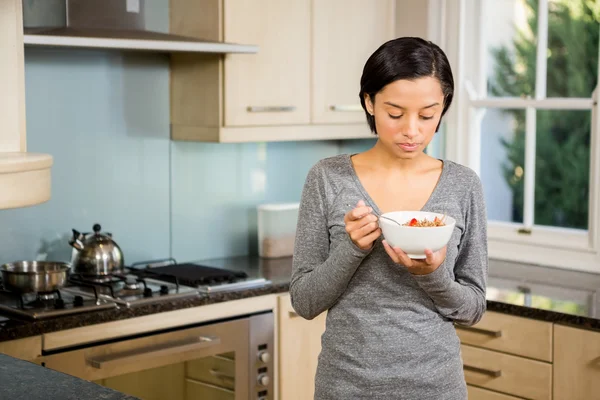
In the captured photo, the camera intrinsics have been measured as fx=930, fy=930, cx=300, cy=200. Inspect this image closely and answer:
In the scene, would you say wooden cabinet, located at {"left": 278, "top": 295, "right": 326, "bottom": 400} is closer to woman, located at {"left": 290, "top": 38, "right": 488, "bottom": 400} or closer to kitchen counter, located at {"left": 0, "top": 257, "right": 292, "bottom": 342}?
kitchen counter, located at {"left": 0, "top": 257, "right": 292, "bottom": 342}

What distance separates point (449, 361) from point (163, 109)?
1852 millimetres

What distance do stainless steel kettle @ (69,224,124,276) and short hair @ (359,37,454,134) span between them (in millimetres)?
1471

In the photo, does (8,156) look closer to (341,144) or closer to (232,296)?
(232,296)

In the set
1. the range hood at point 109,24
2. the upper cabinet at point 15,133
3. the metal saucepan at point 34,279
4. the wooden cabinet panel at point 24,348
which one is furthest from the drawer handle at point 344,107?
the upper cabinet at point 15,133

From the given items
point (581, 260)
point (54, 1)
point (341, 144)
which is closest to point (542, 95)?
point (581, 260)

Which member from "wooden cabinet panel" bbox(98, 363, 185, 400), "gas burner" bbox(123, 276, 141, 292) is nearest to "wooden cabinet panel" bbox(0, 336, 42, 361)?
"wooden cabinet panel" bbox(98, 363, 185, 400)

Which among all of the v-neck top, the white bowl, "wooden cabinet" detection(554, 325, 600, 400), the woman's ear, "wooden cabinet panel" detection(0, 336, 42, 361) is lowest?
"wooden cabinet" detection(554, 325, 600, 400)

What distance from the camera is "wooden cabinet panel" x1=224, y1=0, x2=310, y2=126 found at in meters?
3.14

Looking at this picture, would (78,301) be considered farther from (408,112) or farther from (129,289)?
(408,112)

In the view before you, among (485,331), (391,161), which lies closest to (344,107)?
(485,331)

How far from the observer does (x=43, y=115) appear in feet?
9.84

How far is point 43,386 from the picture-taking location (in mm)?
1605

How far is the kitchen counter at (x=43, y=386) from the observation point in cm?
155

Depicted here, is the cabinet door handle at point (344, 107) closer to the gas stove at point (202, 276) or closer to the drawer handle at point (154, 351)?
the gas stove at point (202, 276)
